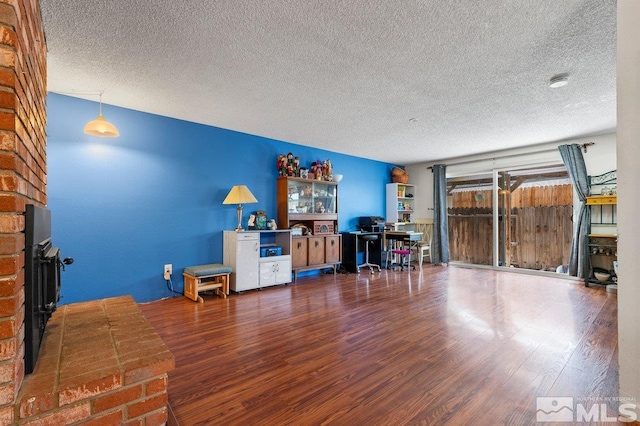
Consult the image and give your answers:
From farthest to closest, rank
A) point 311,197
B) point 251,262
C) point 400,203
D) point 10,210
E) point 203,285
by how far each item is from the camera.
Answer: point 400,203 < point 311,197 < point 251,262 < point 203,285 < point 10,210

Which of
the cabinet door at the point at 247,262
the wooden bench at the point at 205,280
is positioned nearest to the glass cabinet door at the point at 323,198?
the cabinet door at the point at 247,262

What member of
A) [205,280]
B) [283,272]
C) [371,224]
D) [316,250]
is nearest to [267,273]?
[283,272]

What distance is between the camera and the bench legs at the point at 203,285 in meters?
3.67

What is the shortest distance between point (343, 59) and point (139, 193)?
2.94 metres

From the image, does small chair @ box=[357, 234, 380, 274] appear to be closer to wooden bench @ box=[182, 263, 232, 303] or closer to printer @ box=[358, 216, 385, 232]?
printer @ box=[358, 216, 385, 232]

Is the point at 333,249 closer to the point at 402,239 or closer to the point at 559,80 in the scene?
the point at 402,239

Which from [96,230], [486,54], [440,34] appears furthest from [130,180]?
[486,54]

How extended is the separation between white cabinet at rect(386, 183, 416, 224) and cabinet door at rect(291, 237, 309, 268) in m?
2.72

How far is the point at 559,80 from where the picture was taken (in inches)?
108

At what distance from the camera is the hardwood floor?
1604 millimetres

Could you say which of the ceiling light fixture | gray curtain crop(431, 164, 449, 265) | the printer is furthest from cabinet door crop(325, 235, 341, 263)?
the ceiling light fixture

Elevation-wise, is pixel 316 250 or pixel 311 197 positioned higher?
pixel 311 197

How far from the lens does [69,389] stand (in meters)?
1.10

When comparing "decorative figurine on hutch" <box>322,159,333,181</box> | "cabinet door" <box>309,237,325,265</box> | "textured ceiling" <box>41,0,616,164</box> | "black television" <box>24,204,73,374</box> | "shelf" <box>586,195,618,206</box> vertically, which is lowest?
"cabinet door" <box>309,237,325,265</box>
